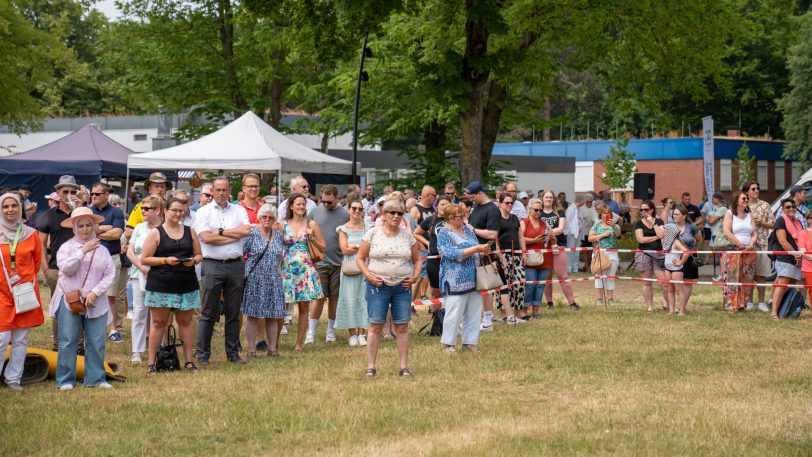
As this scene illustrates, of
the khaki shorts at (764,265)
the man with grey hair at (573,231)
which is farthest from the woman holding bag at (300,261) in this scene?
the man with grey hair at (573,231)

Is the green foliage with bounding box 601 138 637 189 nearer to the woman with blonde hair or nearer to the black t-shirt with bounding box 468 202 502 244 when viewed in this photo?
the woman with blonde hair

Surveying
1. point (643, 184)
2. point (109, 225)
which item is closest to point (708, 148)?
point (643, 184)

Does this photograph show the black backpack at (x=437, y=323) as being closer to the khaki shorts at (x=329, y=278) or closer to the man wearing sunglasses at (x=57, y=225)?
the khaki shorts at (x=329, y=278)

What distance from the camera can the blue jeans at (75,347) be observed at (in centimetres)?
1019

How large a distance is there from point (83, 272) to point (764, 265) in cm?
1094

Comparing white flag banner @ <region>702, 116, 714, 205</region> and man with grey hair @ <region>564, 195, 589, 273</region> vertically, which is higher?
white flag banner @ <region>702, 116, 714, 205</region>

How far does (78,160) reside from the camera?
26.7 meters

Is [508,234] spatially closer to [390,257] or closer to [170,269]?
[390,257]

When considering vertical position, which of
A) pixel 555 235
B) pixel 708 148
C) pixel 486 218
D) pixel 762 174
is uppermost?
pixel 762 174

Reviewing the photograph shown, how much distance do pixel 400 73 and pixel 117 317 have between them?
51.7 ft

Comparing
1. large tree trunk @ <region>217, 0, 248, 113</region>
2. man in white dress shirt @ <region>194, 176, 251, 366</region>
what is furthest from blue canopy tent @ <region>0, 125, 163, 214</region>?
man in white dress shirt @ <region>194, 176, 251, 366</region>

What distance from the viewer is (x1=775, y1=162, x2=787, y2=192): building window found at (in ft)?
206

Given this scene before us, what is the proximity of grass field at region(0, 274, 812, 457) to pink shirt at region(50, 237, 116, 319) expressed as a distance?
33.4 inches

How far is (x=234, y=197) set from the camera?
1261 inches
